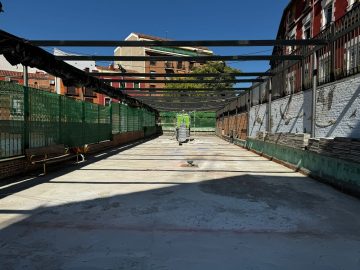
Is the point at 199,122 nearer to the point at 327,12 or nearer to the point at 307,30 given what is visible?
the point at 307,30

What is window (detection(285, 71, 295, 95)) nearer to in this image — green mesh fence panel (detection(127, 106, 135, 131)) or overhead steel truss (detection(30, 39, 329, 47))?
overhead steel truss (detection(30, 39, 329, 47))

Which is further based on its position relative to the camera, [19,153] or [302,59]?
[302,59]

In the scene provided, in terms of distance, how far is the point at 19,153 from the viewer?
9336 millimetres

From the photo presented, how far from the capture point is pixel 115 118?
2162 cm

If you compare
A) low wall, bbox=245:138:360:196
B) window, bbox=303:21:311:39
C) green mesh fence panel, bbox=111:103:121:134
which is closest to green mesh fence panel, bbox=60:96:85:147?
green mesh fence panel, bbox=111:103:121:134

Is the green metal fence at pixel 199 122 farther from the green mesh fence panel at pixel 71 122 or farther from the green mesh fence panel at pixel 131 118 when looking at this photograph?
the green mesh fence panel at pixel 71 122

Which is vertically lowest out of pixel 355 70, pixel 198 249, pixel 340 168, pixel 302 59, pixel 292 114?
pixel 198 249

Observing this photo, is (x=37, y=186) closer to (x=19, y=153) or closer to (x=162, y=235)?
(x=19, y=153)

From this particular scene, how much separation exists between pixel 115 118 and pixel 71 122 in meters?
8.23

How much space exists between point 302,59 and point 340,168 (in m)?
5.84

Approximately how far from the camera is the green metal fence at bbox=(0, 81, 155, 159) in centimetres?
886

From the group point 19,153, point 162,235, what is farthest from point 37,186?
point 162,235

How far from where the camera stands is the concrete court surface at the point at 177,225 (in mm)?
3750

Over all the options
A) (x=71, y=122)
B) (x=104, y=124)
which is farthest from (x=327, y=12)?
(x=71, y=122)
